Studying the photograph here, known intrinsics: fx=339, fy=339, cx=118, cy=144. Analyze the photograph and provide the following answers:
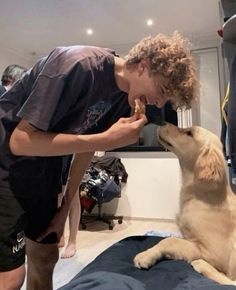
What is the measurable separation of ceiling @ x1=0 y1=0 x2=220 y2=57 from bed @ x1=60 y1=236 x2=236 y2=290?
8.92 ft

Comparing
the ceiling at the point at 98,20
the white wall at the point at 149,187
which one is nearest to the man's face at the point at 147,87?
the ceiling at the point at 98,20

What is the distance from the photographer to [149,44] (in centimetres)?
115

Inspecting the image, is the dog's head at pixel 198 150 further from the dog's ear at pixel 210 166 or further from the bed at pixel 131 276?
the bed at pixel 131 276

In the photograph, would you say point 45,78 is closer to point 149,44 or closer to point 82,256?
point 149,44

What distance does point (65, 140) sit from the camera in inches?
39.2

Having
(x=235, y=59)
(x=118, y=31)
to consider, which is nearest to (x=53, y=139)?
(x=235, y=59)

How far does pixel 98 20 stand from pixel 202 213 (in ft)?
9.75

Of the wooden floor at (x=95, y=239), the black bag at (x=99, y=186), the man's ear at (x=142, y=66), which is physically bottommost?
the wooden floor at (x=95, y=239)

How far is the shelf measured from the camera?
156 cm

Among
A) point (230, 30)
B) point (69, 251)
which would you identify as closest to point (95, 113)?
point (230, 30)

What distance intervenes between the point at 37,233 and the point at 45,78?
601mm

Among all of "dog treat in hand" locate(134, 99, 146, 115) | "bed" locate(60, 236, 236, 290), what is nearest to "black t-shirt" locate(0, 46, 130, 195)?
"dog treat in hand" locate(134, 99, 146, 115)

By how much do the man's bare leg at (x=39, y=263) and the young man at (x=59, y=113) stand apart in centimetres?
6

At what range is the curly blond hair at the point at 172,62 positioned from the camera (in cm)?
110
